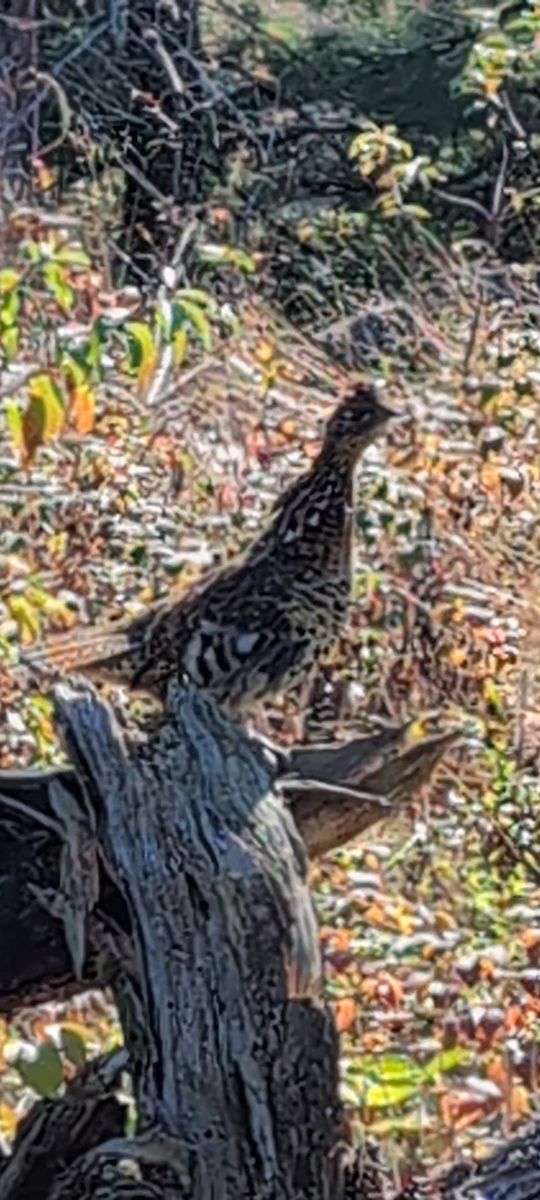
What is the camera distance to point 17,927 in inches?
108

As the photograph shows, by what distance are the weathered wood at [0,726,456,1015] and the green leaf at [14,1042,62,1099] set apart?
0.12m

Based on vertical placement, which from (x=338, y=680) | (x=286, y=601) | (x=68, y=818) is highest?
(x=286, y=601)

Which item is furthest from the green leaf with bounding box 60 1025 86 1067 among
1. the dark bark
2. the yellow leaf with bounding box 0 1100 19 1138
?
the dark bark

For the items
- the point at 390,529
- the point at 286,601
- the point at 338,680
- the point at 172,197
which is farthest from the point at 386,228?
the point at 286,601

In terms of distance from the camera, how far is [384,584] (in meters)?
4.34

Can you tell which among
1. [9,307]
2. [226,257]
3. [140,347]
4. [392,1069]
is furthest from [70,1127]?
[226,257]

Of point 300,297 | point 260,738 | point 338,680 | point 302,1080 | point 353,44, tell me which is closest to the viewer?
point 302,1080

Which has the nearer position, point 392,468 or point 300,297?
point 392,468

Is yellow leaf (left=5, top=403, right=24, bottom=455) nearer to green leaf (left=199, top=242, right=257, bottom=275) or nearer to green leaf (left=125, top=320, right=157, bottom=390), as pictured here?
green leaf (left=125, top=320, right=157, bottom=390)

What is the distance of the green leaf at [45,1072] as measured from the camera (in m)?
2.97

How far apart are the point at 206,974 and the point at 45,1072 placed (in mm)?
412

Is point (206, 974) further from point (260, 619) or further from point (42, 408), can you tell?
point (42, 408)

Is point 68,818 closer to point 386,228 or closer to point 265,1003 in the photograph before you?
point 265,1003

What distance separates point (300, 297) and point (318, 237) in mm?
210
